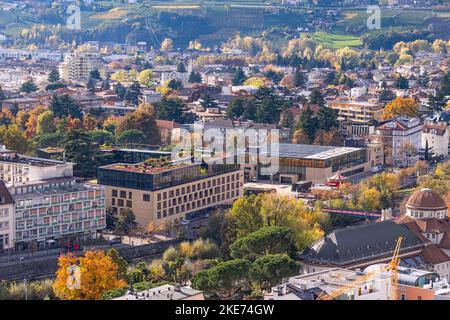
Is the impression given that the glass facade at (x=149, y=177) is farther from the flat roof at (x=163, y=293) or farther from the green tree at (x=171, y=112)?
the green tree at (x=171, y=112)

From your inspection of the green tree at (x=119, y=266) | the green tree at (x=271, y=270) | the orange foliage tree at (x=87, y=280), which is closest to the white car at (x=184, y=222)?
the green tree at (x=119, y=266)

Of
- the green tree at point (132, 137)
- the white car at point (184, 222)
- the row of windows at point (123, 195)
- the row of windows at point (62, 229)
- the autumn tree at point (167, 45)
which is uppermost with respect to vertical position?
the autumn tree at point (167, 45)

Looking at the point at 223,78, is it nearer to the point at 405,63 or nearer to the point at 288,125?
the point at 405,63

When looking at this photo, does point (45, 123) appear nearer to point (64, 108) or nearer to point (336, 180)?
point (64, 108)

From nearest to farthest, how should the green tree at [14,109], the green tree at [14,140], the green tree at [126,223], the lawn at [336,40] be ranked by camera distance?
1. the green tree at [126,223]
2. the green tree at [14,140]
3. the green tree at [14,109]
4. the lawn at [336,40]

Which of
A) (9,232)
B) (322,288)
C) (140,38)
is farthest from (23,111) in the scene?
(140,38)

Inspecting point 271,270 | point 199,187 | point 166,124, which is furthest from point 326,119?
point 271,270

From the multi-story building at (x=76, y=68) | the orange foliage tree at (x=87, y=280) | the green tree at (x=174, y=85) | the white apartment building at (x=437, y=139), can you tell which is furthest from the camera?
the multi-story building at (x=76, y=68)
